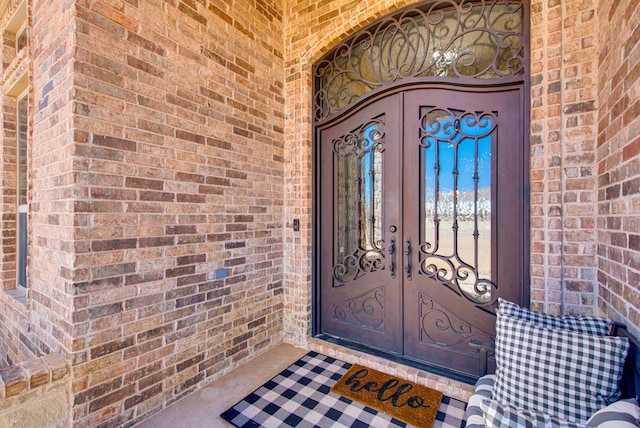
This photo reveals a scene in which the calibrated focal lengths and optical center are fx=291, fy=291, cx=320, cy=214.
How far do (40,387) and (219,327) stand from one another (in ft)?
3.64

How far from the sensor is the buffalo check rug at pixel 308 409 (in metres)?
1.91

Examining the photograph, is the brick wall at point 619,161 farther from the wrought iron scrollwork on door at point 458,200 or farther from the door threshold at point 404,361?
the door threshold at point 404,361

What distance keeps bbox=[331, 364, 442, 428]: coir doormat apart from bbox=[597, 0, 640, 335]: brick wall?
1.25 m

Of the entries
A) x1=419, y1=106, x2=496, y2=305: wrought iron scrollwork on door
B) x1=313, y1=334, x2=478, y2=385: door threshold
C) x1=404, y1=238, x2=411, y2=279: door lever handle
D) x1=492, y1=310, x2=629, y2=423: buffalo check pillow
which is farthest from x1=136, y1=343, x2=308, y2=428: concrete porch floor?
x1=492, y1=310, x2=629, y2=423: buffalo check pillow

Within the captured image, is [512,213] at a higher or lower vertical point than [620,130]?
lower

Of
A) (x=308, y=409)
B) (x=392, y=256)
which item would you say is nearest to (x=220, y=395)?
(x=308, y=409)

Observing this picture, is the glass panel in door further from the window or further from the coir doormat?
the window

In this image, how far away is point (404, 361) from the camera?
2.51m

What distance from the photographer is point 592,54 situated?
1769 mm

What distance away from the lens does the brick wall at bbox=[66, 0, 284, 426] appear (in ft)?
5.71

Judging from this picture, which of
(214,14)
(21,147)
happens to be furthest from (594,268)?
(21,147)

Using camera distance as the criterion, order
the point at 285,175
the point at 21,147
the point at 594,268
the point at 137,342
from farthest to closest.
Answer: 1. the point at 285,175
2. the point at 21,147
3. the point at 137,342
4. the point at 594,268

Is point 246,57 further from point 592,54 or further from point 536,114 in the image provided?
point 592,54

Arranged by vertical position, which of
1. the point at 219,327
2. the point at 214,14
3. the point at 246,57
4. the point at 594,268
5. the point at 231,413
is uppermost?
the point at 214,14
